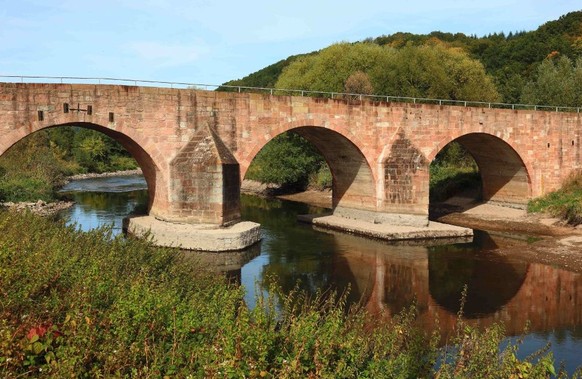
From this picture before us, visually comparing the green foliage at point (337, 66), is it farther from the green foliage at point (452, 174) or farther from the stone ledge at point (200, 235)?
the stone ledge at point (200, 235)

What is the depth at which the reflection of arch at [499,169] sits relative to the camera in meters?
Result: 29.2

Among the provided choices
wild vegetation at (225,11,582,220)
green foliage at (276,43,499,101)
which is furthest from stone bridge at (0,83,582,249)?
green foliage at (276,43,499,101)

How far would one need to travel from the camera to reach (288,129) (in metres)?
22.9

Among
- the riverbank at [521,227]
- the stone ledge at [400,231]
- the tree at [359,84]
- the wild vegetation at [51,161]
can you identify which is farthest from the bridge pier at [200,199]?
the tree at [359,84]

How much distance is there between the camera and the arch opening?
2966 centimetres

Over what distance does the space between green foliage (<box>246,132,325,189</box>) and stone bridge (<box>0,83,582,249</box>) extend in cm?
1114

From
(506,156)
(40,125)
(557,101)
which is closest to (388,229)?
(506,156)

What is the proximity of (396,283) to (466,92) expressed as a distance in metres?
27.2

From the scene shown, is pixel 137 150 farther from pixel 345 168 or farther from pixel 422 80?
pixel 422 80

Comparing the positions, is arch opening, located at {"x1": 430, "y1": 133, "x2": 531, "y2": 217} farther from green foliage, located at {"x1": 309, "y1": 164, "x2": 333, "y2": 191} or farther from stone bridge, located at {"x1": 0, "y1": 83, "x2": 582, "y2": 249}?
green foliage, located at {"x1": 309, "y1": 164, "x2": 333, "y2": 191}

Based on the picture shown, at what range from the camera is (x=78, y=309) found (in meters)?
6.40

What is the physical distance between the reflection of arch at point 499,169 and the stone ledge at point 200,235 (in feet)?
47.3

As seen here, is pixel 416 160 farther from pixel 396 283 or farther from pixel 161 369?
pixel 161 369

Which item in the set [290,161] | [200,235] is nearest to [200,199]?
[200,235]
